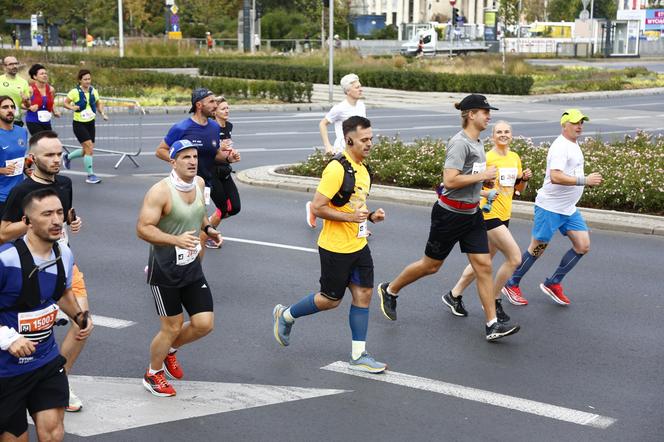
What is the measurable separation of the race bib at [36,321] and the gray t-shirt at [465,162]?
12.7ft

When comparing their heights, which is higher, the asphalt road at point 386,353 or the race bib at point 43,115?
the race bib at point 43,115

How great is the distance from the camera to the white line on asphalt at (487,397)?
21.4ft

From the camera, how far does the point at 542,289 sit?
32.1ft

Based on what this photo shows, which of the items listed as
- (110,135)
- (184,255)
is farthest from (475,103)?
(110,135)

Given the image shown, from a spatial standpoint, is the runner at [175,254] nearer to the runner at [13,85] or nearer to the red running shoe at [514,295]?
the red running shoe at [514,295]

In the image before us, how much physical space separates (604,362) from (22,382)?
4.63m

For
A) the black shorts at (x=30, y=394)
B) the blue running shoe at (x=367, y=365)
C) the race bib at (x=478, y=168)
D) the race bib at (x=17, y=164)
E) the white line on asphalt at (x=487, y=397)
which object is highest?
the race bib at (x=478, y=168)

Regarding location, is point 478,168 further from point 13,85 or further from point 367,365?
point 13,85

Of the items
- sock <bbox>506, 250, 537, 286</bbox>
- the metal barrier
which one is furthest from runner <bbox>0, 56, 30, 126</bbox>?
sock <bbox>506, 250, 537, 286</bbox>

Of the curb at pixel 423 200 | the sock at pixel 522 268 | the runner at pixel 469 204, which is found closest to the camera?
the runner at pixel 469 204

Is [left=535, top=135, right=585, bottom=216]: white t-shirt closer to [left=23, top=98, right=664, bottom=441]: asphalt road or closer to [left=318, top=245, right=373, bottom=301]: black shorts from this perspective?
[left=23, top=98, right=664, bottom=441]: asphalt road

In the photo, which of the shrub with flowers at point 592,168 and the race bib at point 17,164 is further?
the shrub with flowers at point 592,168

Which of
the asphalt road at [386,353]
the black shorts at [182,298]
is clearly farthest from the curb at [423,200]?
the black shorts at [182,298]

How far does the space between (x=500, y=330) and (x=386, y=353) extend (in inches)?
38.2
